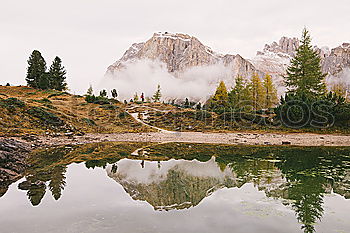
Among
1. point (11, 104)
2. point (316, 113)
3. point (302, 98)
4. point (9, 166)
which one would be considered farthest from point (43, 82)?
point (316, 113)

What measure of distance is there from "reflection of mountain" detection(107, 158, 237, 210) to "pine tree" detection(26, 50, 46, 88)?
182 feet

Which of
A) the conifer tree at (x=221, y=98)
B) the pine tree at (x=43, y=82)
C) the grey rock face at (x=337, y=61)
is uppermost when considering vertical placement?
the grey rock face at (x=337, y=61)

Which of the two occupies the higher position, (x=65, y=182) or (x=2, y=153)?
(x=2, y=153)

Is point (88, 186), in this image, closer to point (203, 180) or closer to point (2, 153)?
point (203, 180)

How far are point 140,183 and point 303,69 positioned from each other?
Answer: 118 ft

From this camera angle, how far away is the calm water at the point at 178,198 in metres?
4.90

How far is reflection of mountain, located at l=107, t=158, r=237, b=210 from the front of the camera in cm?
658

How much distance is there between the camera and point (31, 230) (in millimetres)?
4535

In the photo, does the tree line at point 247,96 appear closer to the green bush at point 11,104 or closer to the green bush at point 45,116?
the green bush at point 45,116

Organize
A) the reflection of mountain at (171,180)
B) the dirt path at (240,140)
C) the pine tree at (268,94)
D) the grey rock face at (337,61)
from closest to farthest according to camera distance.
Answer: the reflection of mountain at (171,180) → the dirt path at (240,140) → the pine tree at (268,94) → the grey rock face at (337,61)

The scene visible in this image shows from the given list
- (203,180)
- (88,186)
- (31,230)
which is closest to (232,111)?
(203,180)

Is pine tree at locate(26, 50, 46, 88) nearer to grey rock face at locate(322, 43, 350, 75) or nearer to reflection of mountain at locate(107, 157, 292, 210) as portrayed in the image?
reflection of mountain at locate(107, 157, 292, 210)

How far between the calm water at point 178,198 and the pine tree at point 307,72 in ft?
87.9

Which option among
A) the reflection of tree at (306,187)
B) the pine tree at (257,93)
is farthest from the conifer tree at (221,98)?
the reflection of tree at (306,187)
